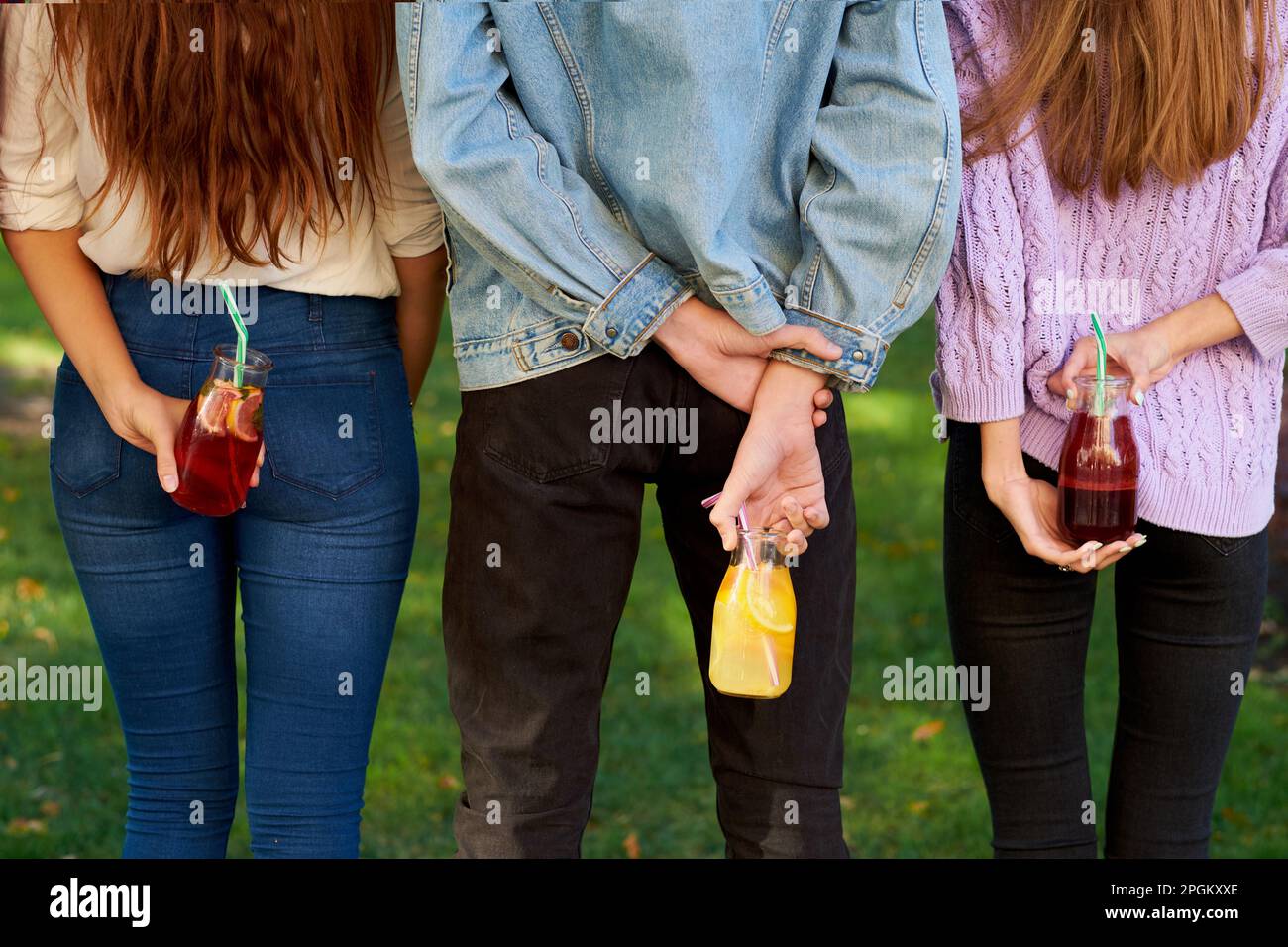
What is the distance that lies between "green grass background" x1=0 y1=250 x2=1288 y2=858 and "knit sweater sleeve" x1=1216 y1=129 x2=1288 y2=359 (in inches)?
70.7

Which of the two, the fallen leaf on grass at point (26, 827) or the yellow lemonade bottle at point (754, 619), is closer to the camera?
the yellow lemonade bottle at point (754, 619)

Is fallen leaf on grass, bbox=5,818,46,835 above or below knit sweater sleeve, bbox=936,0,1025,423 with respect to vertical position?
below

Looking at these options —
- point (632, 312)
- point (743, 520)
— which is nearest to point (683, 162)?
point (632, 312)

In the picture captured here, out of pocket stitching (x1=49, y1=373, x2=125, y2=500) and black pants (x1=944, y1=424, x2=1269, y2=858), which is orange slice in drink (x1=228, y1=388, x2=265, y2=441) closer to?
pocket stitching (x1=49, y1=373, x2=125, y2=500)

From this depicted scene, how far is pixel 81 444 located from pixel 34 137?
45 centimetres

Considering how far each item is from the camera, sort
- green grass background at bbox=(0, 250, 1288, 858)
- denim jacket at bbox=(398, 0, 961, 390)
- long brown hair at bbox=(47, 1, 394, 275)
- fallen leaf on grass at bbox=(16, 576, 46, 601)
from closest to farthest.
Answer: denim jacket at bbox=(398, 0, 961, 390), long brown hair at bbox=(47, 1, 394, 275), green grass background at bbox=(0, 250, 1288, 858), fallen leaf on grass at bbox=(16, 576, 46, 601)

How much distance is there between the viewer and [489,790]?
6.76 feet

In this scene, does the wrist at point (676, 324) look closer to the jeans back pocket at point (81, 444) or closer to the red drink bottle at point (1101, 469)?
the red drink bottle at point (1101, 469)

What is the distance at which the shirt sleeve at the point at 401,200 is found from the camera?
2.14 meters

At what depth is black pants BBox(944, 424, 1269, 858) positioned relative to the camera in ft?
7.16

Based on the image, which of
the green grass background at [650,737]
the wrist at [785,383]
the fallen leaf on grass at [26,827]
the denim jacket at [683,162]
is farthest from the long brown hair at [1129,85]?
the fallen leaf on grass at [26,827]

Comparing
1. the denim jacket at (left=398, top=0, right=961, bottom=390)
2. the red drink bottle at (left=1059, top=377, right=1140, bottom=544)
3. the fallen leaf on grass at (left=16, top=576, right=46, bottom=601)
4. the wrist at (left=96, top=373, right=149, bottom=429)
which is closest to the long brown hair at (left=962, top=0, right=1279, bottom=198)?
the denim jacket at (left=398, top=0, right=961, bottom=390)

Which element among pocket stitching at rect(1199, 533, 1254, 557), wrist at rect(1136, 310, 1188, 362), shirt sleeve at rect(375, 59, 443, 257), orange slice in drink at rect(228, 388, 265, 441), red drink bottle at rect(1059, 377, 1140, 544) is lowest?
pocket stitching at rect(1199, 533, 1254, 557)
